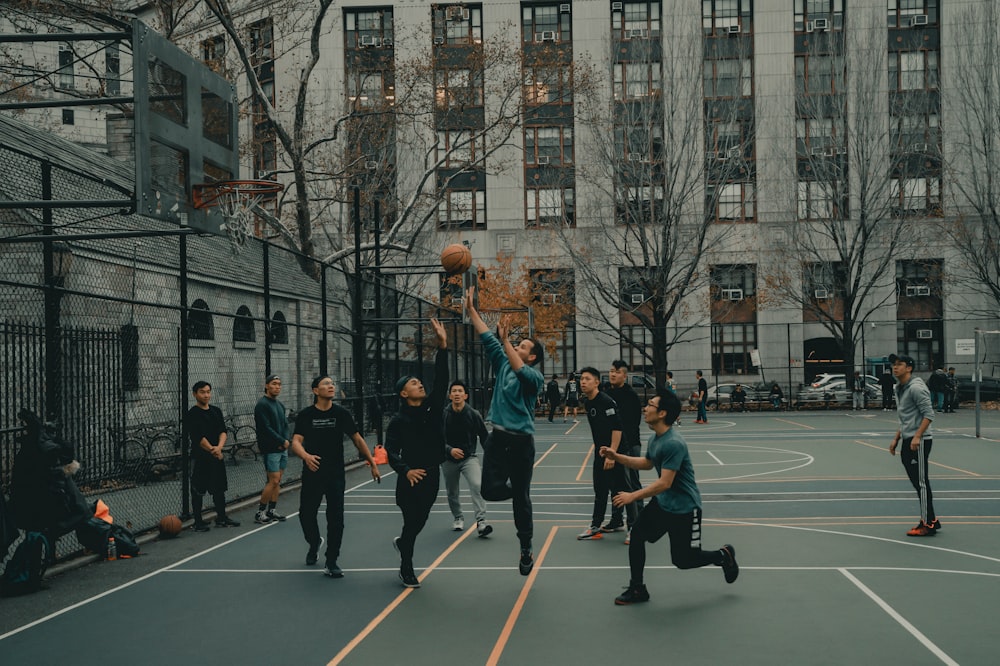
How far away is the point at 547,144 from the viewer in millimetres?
47781

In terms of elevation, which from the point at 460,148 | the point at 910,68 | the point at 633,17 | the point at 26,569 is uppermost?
the point at 633,17

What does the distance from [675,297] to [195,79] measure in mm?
Result: 30810

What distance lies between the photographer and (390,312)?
1097 inches

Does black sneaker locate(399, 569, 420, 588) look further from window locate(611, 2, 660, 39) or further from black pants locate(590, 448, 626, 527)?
window locate(611, 2, 660, 39)

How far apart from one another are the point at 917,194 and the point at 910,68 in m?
6.94

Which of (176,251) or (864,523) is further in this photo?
A: (176,251)

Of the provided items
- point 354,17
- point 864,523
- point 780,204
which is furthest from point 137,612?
point 354,17

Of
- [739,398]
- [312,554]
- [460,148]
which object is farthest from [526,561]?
[739,398]

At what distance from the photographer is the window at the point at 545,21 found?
48594 mm

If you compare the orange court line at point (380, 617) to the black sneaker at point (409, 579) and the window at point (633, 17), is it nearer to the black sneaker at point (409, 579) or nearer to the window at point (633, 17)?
the black sneaker at point (409, 579)

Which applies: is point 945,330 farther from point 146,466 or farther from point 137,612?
point 137,612

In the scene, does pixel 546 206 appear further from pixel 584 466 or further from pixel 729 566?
pixel 729 566

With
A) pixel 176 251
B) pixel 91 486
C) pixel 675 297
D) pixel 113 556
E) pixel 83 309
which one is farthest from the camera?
pixel 675 297

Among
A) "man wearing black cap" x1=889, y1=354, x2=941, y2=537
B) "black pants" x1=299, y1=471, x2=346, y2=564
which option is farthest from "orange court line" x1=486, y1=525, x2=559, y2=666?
"man wearing black cap" x1=889, y1=354, x2=941, y2=537
